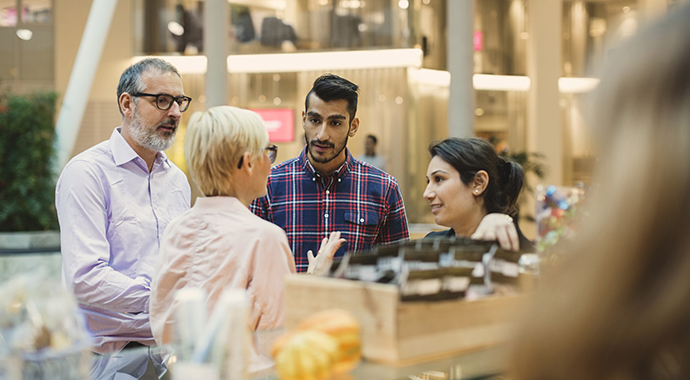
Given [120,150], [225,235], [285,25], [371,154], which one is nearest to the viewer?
[225,235]

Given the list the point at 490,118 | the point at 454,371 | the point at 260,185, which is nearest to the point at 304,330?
the point at 454,371

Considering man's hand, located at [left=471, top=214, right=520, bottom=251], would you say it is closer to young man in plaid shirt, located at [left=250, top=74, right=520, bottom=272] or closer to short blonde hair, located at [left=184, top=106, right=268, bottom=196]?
short blonde hair, located at [left=184, top=106, right=268, bottom=196]

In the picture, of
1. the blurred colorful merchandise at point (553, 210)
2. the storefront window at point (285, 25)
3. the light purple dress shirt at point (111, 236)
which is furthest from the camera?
the storefront window at point (285, 25)

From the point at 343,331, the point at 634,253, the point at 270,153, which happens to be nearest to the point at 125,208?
the point at 270,153

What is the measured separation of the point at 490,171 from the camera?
2623mm

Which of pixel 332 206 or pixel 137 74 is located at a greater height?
pixel 137 74

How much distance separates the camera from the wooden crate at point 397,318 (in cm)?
112

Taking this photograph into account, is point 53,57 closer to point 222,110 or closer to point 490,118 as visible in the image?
point 490,118

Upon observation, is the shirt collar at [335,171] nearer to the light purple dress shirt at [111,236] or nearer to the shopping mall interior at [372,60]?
the light purple dress shirt at [111,236]

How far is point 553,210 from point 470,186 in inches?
42.8

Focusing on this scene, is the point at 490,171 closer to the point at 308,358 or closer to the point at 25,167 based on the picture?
the point at 308,358

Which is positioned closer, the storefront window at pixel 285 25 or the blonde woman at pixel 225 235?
the blonde woman at pixel 225 235

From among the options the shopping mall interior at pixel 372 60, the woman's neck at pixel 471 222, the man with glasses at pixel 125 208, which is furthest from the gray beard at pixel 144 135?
the shopping mall interior at pixel 372 60

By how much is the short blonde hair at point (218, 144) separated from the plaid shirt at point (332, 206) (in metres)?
1.16
